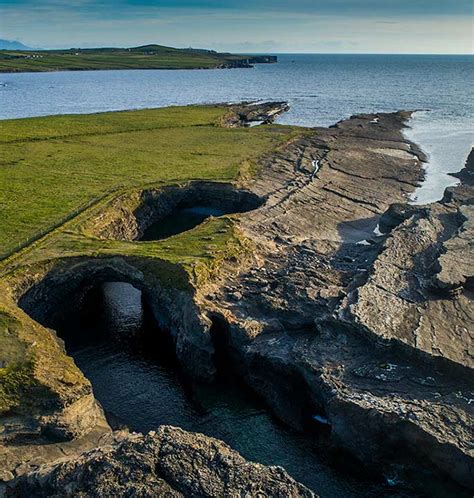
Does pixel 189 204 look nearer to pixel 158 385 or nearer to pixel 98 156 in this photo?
pixel 98 156

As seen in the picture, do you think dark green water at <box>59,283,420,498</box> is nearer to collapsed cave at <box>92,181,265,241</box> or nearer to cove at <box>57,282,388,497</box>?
cove at <box>57,282,388,497</box>

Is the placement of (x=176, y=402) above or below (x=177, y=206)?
below

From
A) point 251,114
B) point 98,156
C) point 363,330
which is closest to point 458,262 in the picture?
point 363,330

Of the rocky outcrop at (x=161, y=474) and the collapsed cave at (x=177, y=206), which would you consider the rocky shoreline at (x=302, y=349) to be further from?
the collapsed cave at (x=177, y=206)

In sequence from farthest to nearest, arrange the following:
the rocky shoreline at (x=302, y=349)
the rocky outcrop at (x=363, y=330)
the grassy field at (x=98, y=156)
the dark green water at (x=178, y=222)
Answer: the dark green water at (x=178, y=222), the grassy field at (x=98, y=156), the rocky outcrop at (x=363, y=330), the rocky shoreline at (x=302, y=349)

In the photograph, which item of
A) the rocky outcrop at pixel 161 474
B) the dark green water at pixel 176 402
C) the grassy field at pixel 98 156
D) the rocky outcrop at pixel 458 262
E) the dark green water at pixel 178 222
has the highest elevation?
the grassy field at pixel 98 156

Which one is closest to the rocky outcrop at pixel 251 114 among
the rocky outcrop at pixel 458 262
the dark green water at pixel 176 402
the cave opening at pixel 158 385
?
the rocky outcrop at pixel 458 262
